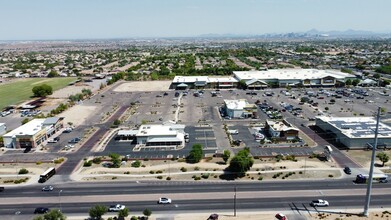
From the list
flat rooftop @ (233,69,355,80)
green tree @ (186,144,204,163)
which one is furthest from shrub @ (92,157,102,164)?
flat rooftop @ (233,69,355,80)

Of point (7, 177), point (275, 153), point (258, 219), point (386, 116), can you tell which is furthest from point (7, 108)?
point (386, 116)

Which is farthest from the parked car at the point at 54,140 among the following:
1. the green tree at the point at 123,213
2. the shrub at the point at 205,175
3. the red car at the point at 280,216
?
the red car at the point at 280,216

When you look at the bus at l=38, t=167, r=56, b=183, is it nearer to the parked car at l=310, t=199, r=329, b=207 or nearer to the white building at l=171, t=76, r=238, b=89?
the parked car at l=310, t=199, r=329, b=207

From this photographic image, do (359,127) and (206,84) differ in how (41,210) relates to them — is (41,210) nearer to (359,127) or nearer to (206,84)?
(359,127)

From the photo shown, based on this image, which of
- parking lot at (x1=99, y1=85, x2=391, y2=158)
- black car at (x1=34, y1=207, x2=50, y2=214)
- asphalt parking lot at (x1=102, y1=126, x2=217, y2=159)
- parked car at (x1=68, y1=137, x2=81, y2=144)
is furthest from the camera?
parked car at (x1=68, y1=137, x2=81, y2=144)

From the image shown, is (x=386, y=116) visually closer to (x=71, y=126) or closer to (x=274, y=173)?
(x=274, y=173)
